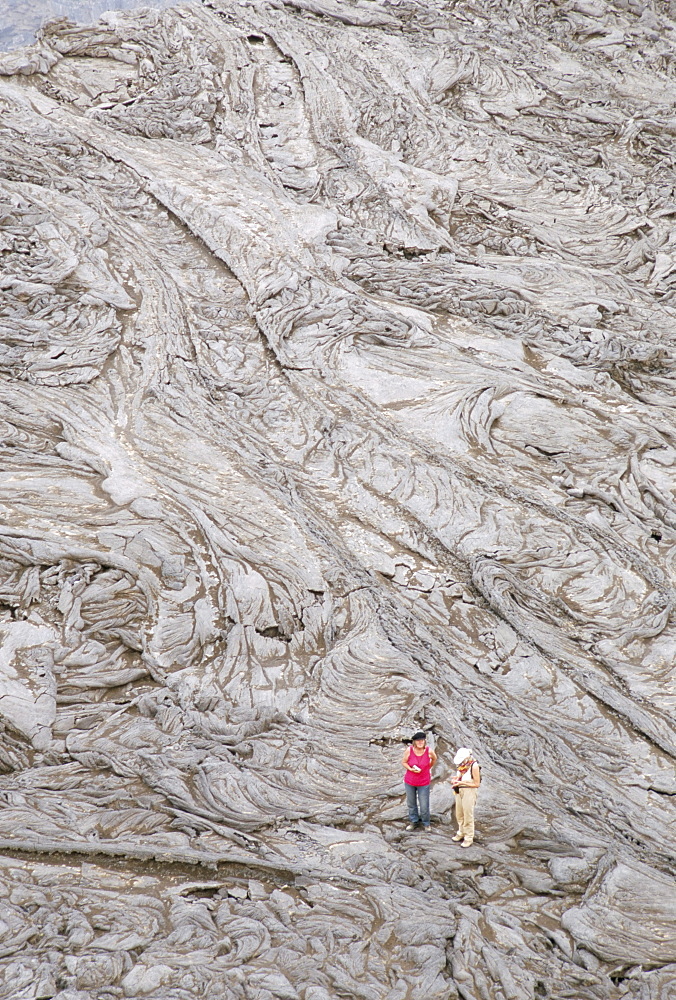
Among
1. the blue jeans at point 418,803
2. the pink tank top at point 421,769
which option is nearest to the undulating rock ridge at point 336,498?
the blue jeans at point 418,803

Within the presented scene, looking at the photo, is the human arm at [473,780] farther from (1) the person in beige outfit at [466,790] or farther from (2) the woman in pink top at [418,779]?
(2) the woman in pink top at [418,779]

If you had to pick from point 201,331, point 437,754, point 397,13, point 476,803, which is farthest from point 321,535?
point 397,13

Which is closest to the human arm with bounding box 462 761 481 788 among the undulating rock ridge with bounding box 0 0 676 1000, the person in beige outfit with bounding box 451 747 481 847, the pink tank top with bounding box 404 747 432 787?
the person in beige outfit with bounding box 451 747 481 847

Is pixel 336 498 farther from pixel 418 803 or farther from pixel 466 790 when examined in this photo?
pixel 466 790

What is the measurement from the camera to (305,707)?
7.14 meters

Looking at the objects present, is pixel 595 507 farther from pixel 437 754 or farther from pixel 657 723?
pixel 437 754

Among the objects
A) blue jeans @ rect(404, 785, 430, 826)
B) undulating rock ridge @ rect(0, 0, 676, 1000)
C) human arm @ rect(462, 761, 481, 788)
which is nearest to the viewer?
undulating rock ridge @ rect(0, 0, 676, 1000)

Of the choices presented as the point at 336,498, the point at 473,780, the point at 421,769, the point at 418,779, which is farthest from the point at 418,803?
the point at 336,498

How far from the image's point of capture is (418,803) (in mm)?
6148

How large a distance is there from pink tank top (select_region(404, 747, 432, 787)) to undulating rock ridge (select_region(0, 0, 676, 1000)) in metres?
0.57

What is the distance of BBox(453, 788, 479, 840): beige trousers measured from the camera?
19.4 ft

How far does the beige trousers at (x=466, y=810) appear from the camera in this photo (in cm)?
590

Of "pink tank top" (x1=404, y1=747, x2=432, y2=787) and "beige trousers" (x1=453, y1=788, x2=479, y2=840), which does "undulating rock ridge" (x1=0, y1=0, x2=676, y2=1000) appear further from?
"pink tank top" (x1=404, y1=747, x2=432, y2=787)

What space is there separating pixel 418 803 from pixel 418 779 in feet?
1.14
